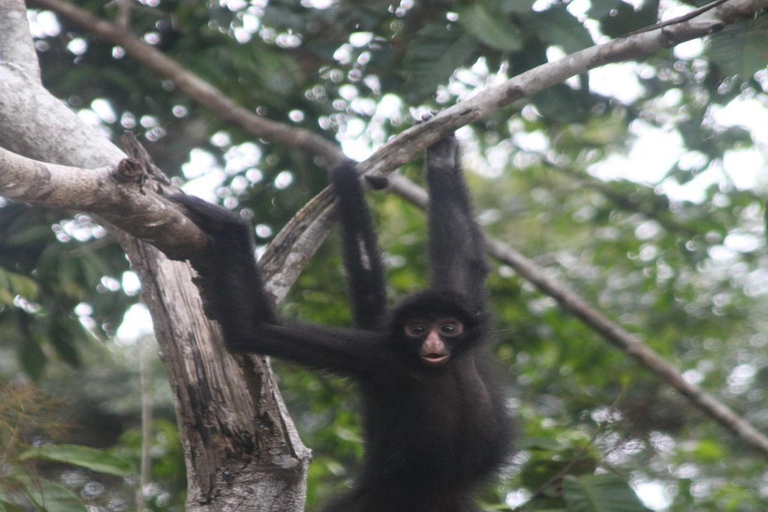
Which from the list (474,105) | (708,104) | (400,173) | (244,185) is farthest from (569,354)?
(474,105)

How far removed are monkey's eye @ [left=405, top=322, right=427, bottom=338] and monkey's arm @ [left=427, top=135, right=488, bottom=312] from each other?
0.53 m

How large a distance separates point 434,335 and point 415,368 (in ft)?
0.76

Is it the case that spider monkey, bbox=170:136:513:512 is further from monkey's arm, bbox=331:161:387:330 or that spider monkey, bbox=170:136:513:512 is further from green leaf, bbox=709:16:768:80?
green leaf, bbox=709:16:768:80

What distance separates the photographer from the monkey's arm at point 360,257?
4.95 metres

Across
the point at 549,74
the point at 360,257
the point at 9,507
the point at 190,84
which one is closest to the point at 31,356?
the point at 9,507

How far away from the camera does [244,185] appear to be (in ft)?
24.7

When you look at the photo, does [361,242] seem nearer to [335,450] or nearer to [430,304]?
[430,304]

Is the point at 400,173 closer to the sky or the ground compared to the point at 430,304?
closer to the sky

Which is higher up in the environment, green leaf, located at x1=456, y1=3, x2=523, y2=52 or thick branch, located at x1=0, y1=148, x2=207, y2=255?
green leaf, located at x1=456, y1=3, x2=523, y2=52

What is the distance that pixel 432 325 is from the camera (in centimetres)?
484

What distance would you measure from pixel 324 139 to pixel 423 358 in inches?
122

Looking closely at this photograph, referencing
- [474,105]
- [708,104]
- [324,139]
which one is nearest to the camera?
[474,105]

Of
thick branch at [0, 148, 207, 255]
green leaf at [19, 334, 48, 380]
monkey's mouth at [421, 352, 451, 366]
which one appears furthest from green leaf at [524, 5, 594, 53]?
green leaf at [19, 334, 48, 380]

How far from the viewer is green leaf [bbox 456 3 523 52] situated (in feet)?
16.2
